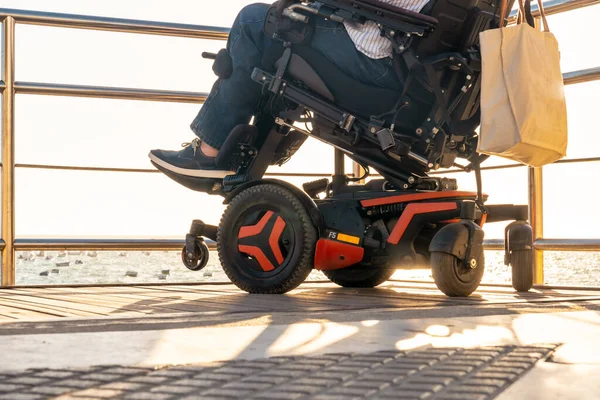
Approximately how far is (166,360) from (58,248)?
7.82ft

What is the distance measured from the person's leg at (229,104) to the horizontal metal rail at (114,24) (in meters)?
0.89

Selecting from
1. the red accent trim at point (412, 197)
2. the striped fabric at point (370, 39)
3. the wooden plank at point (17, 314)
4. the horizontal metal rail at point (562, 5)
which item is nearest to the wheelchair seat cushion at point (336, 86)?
the striped fabric at point (370, 39)

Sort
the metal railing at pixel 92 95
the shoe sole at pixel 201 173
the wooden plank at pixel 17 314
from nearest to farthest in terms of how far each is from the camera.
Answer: the wooden plank at pixel 17 314, the shoe sole at pixel 201 173, the metal railing at pixel 92 95

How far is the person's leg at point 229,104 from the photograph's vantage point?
2.82m

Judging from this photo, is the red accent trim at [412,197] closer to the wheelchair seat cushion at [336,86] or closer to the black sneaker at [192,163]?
the wheelchair seat cushion at [336,86]

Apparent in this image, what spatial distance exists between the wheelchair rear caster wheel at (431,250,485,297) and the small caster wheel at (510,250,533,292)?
0.24 metres

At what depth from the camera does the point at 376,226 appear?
2820 mm

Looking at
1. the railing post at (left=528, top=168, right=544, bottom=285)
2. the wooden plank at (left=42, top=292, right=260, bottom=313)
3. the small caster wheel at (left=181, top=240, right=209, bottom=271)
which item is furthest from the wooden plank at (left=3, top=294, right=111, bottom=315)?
the railing post at (left=528, top=168, right=544, bottom=285)

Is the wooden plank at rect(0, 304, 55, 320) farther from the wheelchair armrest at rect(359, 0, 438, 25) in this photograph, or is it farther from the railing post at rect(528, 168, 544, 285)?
the railing post at rect(528, 168, 544, 285)

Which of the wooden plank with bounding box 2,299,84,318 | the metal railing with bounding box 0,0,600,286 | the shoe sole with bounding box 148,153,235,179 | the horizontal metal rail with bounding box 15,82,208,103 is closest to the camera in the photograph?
the wooden plank with bounding box 2,299,84,318

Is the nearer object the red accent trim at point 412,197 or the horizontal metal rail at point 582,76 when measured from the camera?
the red accent trim at point 412,197

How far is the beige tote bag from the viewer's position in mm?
2375

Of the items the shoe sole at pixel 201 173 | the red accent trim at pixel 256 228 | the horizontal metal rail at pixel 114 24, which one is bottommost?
the red accent trim at pixel 256 228

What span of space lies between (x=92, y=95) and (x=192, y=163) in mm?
879
